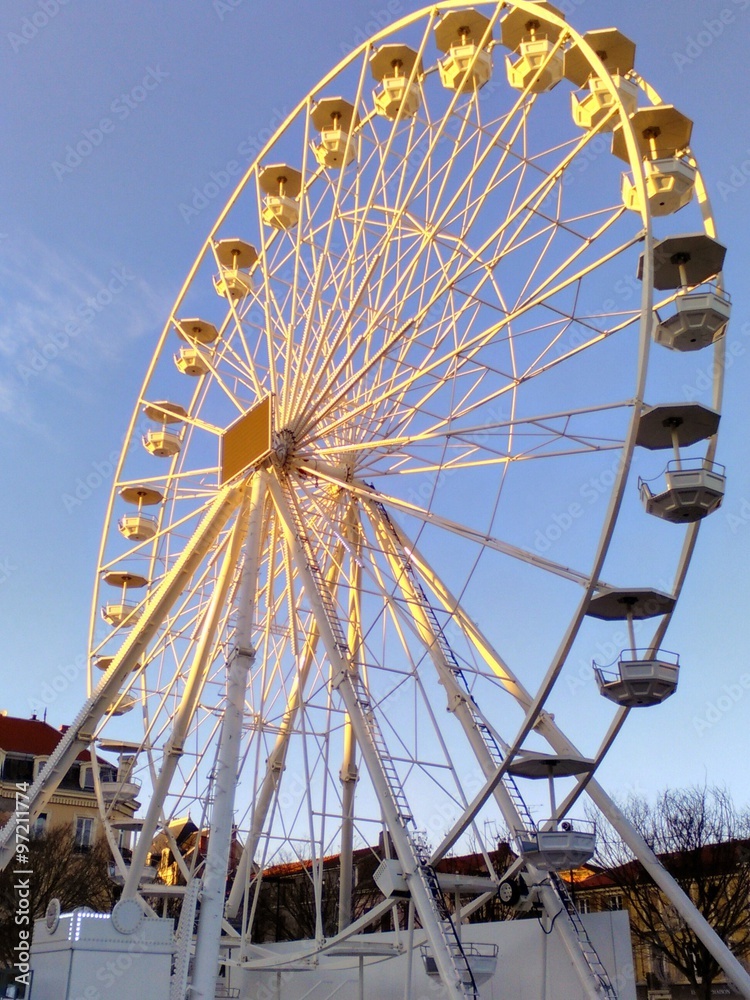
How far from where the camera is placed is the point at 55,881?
38375mm

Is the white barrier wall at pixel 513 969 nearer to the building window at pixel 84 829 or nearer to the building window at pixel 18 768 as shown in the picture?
the building window at pixel 84 829

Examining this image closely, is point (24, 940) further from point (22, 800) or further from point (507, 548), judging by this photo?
point (507, 548)

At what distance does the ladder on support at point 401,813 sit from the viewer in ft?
55.1

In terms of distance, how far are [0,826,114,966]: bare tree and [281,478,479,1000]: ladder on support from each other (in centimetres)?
1622

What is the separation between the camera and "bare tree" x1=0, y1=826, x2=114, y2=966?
3475cm

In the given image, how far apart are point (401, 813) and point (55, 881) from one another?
2441 centimetres

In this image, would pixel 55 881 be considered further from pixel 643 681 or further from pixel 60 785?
pixel 643 681

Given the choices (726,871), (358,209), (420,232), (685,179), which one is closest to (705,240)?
(685,179)

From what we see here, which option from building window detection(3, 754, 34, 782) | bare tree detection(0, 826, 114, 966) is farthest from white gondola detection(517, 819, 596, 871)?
building window detection(3, 754, 34, 782)

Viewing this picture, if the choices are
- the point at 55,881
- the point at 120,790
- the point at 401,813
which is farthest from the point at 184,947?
the point at 55,881

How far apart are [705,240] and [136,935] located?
15.2 meters

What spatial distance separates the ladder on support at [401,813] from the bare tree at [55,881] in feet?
53.2

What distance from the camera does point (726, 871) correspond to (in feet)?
112

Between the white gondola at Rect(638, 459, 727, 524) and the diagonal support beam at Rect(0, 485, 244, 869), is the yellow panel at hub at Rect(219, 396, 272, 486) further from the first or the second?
the white gondola at Rect(638, 459, 727, 524)
